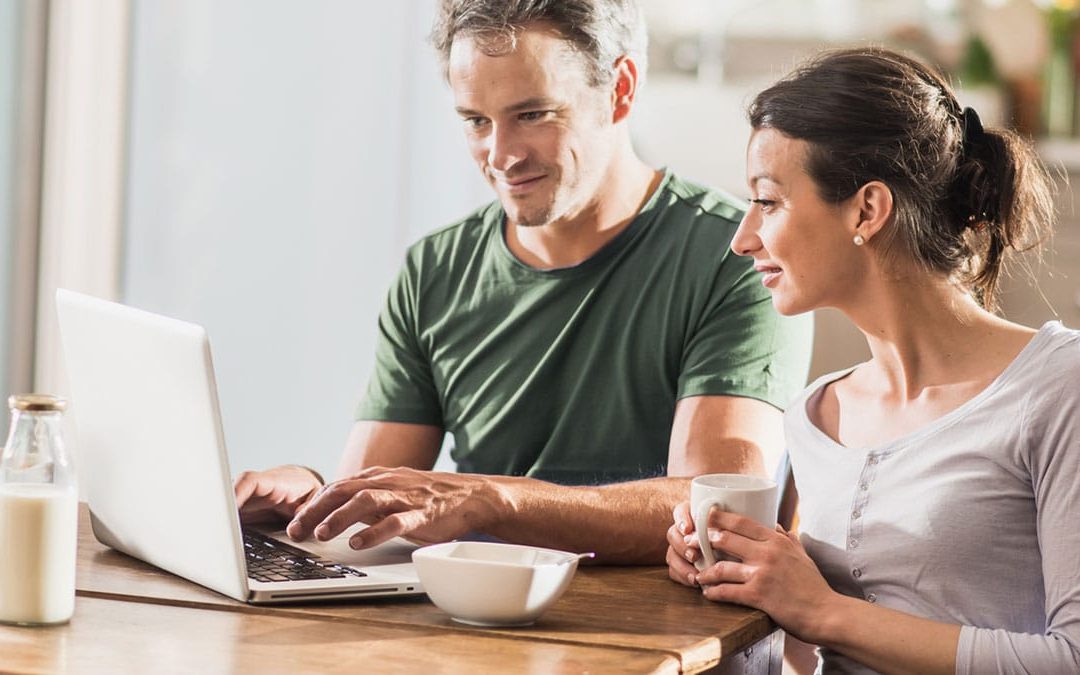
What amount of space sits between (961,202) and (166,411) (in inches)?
34.0

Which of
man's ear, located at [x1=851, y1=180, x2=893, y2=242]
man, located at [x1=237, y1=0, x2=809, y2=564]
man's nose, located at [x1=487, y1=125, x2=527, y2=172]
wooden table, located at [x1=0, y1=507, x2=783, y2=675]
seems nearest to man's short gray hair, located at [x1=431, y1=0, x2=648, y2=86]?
man, located at [x1=237, y1=0, x2=809, y2=564]

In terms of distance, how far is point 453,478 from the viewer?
1455 mm

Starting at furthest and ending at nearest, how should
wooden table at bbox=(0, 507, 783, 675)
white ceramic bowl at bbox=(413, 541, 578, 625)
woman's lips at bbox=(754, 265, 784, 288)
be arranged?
woman's lips at bbox=(754, 265, 784, 288) → white ceramic bowl at bbox=(413, 541, 578, 625) → wooden table at bbox=(0, 507, 783, 675)

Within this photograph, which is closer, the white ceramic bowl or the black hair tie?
the white ceramic bowl

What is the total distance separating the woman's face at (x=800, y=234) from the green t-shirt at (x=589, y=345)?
0.97 ft

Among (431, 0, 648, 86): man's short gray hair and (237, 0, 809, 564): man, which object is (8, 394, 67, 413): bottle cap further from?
(431, 0, 648, 86): man's short gray hair

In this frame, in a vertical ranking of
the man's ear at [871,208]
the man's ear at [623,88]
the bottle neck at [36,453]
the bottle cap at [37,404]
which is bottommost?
the bottle neck at [36,453]

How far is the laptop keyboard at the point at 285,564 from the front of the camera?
132 cm

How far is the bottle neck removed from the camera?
116cm

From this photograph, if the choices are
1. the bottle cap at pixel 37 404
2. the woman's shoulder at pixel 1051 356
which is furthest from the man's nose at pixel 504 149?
the bottle cap at pixel 37 404

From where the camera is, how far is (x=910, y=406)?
1.49m

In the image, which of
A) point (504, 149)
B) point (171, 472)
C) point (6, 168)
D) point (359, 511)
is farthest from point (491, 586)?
point (6, 168)

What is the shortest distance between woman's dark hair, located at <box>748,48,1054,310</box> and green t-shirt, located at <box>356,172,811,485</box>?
0.38 meters

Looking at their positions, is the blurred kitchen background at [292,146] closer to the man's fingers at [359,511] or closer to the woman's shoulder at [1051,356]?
the woman's shoulder at [1051,356]
